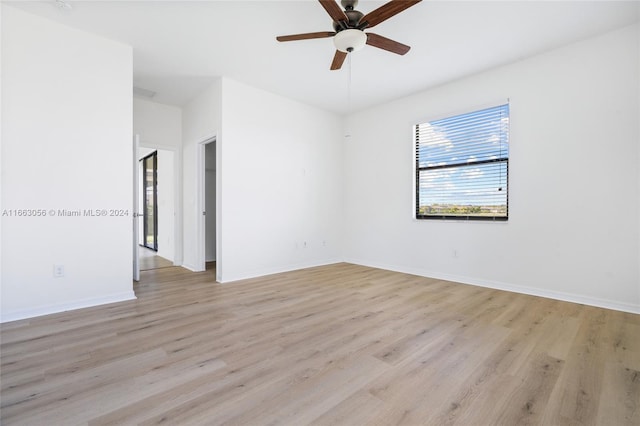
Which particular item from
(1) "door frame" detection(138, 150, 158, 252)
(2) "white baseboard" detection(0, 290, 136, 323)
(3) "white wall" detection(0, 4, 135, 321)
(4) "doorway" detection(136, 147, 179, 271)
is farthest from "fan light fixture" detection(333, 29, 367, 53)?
(1) "door frame" detection(138, 150, 158, 252)

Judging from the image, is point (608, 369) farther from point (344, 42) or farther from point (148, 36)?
point (148, 36)

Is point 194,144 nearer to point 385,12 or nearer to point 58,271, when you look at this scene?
point 58,271

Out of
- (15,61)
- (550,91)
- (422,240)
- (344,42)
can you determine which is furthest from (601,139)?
(15,61)

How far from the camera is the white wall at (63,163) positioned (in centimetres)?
264

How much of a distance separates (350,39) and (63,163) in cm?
307

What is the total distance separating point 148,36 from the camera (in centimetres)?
308

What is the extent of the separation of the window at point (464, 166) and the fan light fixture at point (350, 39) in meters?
2.40

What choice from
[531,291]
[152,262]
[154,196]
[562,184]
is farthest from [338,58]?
[154,196]

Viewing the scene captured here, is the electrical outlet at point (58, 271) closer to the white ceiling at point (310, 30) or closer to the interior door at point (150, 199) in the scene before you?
the white ceiling at point (310, 30)

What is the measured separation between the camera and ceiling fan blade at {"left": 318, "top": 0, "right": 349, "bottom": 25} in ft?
6.69

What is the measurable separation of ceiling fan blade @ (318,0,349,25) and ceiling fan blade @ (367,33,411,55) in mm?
262

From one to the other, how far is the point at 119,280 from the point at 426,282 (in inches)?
153

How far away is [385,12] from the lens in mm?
2166

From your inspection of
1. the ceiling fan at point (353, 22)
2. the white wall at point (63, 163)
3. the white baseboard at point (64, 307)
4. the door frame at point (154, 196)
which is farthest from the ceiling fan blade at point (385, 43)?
the door frame at point (154, 196)
